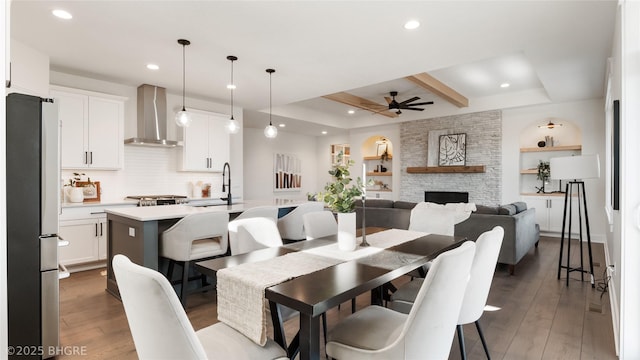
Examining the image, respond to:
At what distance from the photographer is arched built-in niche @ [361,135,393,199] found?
9188mm

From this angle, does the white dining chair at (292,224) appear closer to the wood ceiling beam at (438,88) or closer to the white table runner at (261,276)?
the white table runner at (261,276)

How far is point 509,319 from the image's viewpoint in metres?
2.75

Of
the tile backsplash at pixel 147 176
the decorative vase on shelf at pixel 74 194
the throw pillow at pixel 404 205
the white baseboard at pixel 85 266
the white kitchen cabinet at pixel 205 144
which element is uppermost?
A: the white kitchen cabinet at pixel 205 144

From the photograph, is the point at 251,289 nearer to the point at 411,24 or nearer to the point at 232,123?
the point at 411,24

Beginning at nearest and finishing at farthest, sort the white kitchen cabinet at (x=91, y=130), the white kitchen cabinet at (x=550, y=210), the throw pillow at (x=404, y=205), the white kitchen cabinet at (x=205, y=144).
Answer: the white kitchen cabinet at (x=91, y=130), the throw pillow at (x=404, y=205), the white kitchen cabinet at (x=205, y=144), the white kitchen cabinet at (x=550, y=210)

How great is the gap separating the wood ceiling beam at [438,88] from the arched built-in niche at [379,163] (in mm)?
2505

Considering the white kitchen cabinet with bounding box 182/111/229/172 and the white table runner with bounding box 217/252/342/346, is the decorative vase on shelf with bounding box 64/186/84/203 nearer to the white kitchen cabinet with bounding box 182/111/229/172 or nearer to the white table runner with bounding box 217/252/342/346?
the white kitchen cabinet with bounding box 182/111/229/172

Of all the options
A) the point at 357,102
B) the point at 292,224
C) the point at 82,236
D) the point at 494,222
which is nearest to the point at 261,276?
the point at 292,224

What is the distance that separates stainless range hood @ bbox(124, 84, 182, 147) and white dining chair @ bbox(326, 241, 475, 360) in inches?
177

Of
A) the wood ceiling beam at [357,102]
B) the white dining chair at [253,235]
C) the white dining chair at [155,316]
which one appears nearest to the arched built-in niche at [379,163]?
the wood ceiling beam at [357,102]

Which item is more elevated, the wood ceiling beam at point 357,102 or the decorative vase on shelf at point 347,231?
the wood ceiling beam at point 357,102

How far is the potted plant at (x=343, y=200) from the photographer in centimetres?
204

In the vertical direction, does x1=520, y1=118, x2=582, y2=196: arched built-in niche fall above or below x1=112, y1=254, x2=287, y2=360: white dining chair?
above
